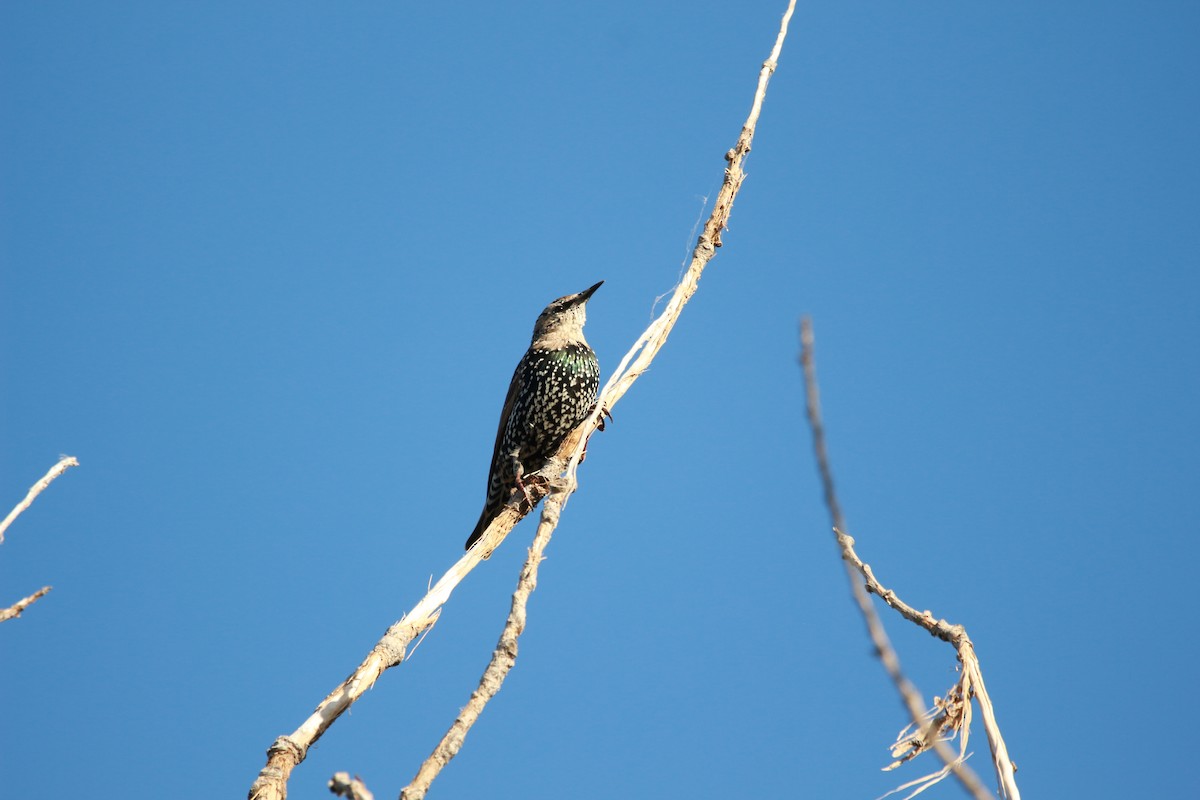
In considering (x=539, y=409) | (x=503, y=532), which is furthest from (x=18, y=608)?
(x=539, y=409)

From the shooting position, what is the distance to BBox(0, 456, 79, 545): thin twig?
2.48 metres

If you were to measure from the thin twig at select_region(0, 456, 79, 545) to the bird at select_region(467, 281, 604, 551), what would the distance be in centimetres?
443

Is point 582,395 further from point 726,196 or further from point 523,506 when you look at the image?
point 726,196

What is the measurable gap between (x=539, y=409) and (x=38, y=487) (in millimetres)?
4867

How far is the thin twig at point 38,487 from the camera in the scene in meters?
2.48

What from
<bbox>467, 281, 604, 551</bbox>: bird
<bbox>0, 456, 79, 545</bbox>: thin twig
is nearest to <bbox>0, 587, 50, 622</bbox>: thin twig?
<bbox>0, 456, 79, 545</bbox>: thin twig

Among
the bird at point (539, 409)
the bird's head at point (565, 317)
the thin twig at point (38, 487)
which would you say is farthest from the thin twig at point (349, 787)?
the bird's head at point (565, 317)

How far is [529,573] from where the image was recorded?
9.16ft

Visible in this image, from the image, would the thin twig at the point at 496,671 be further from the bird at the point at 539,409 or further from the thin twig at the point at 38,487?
the bird at the point at 539,409

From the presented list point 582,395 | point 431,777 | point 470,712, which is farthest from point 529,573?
point 582,395

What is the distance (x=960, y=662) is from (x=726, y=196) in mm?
2748

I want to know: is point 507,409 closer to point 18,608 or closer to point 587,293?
point 587,293

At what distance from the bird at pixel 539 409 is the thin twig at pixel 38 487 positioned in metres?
4.43

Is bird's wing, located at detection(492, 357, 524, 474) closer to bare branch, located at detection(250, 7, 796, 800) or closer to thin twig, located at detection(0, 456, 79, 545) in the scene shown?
bare branch, located at detection(250, 7, 796, 800)
